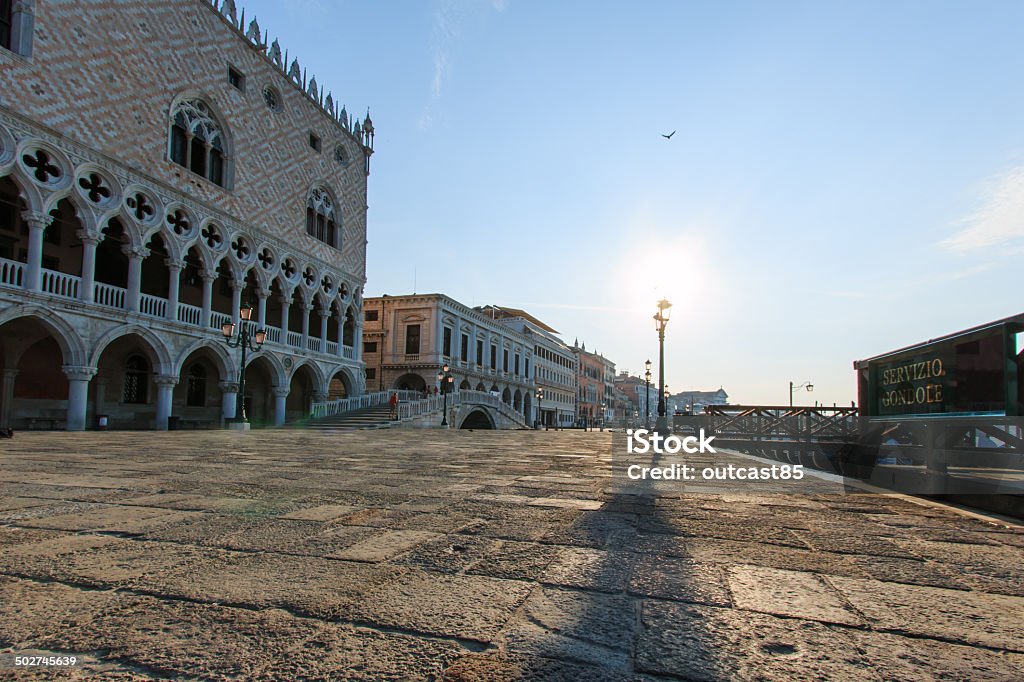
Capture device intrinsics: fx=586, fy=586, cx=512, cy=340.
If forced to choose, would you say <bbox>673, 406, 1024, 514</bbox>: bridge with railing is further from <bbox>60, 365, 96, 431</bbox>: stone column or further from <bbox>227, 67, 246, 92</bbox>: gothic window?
<bbox>227, 67, 246, 92</bbox>: gothic window

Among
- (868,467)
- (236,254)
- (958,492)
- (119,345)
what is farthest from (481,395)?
(958,492)

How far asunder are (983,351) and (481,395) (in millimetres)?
34093

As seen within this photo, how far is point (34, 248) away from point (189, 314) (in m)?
6.34

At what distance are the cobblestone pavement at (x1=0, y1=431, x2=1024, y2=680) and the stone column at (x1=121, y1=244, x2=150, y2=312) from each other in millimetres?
17166

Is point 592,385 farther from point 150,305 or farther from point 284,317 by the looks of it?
point 150,305

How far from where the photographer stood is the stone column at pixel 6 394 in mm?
18391

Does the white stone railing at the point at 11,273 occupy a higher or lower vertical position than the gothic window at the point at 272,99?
Answer: lower

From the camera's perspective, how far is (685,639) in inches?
75.0

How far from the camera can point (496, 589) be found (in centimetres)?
236

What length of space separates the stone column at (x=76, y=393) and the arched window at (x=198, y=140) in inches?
339

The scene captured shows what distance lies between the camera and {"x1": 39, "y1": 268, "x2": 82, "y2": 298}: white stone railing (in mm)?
17016

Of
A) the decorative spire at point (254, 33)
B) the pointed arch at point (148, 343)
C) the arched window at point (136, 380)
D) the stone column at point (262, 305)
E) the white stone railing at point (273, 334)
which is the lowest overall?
the arched window at point (136, 380)

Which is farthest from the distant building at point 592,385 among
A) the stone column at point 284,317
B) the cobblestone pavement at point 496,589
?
the cobblestone pavement at point 496,589

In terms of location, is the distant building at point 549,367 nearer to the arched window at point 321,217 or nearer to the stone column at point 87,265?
the arched window at point 321,217
